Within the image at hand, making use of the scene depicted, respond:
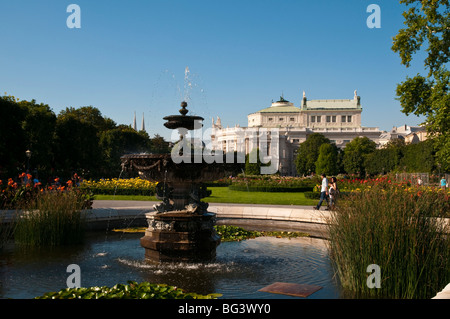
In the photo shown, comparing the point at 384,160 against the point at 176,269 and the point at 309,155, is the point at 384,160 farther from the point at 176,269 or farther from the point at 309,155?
the point at 176,269

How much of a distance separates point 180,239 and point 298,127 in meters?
106

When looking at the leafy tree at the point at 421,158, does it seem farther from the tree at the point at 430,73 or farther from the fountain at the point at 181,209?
the fountain at the point at 181,209

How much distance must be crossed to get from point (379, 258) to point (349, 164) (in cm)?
7297

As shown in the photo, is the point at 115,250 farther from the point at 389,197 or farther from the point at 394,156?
the point at 394,156

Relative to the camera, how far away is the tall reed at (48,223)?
8062 mm

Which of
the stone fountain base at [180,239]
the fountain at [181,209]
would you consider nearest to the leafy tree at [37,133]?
the fountain at [181,209]

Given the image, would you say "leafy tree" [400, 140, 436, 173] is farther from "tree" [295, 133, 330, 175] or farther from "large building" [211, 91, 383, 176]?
"large building" [211, 91, 383, 176]

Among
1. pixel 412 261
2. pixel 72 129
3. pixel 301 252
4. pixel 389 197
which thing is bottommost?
pixel 301 252

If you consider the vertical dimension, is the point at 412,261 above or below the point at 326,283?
above

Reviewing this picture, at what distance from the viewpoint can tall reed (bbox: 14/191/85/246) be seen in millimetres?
8062
